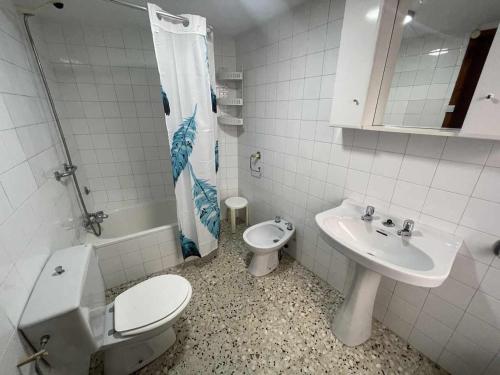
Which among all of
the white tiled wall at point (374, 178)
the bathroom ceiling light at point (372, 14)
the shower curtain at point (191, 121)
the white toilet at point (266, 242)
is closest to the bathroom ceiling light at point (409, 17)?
the bathroom ceiling light at point (372, 14)

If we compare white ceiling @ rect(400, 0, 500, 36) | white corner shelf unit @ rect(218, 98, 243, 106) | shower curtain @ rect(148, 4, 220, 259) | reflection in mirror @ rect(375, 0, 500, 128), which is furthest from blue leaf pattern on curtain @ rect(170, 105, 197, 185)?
white ceiling @ rect(400, 0, 500, 36)

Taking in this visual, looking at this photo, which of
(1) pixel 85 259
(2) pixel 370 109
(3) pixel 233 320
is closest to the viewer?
(1) pixel 85 259

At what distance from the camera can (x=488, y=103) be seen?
77 cm

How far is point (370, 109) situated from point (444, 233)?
778mm

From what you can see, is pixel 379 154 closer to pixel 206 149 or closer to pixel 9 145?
pixel 206 149

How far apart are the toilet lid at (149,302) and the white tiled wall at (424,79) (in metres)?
1.64

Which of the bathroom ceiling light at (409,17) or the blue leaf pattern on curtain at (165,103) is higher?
the bathroom ceiling light at (409,17)

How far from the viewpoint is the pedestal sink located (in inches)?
35.3

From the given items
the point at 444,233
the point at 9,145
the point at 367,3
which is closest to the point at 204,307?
the point at 9,145

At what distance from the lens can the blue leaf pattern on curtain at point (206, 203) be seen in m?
1.73

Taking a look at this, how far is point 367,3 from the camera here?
3.30ft

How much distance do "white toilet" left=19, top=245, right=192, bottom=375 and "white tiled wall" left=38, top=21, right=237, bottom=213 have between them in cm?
134

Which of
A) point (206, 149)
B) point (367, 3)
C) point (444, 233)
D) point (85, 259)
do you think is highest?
point (367, 3)

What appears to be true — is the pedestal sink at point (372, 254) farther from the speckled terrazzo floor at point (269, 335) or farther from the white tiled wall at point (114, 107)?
the white tiled wall at point (114, 107)
